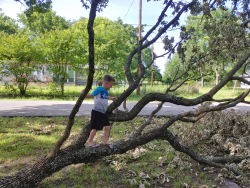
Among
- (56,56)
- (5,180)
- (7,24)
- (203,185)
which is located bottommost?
(203,185)

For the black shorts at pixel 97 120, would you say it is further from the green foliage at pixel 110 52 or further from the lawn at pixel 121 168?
the green foliage at pixel 110 52

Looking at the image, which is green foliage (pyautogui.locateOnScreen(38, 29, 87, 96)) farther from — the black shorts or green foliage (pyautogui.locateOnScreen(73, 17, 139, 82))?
the black shorts

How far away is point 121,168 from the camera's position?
437 cm

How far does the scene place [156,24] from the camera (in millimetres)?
4195

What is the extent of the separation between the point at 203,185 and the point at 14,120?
274 inches

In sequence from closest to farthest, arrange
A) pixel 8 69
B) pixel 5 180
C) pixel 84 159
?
pixel 5 180, pixel 84 159, pixel 8 69

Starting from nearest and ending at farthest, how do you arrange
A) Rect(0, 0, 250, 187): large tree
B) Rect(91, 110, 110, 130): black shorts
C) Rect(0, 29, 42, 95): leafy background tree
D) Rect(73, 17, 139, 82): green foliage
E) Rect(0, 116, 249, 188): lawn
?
Rect(0, 0, 250, 187): large tree, Rect(91, 110, 110, 130): black shorts, Rect(0, 116, 249, 188): lawn, Rect(0, 29, 42, 95): leafy background tree, Rect(73, 17, 139, 82): green foliage

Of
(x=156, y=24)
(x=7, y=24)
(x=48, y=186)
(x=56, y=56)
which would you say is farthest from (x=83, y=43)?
(x=7, y=24)

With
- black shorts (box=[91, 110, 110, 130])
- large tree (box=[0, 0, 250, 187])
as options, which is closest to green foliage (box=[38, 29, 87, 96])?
large tree (box=[0, 0, 250, 187])

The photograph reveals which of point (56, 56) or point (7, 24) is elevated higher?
point (7, 24)

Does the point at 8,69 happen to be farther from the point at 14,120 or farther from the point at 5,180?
the point at 5,180

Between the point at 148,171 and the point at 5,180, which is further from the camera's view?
the point at 148,171

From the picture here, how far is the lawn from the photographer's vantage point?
383 centimetres

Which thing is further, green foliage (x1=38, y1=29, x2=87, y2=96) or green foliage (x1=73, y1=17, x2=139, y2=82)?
green foliage (x1=73, y1=17, x2=139, y2=82)
